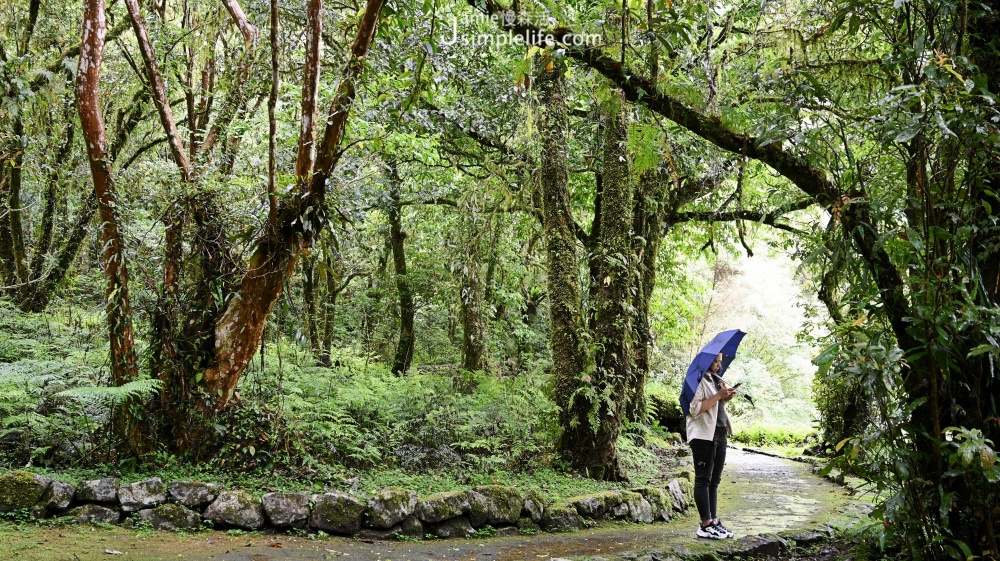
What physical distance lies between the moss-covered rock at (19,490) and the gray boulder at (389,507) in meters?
2.56

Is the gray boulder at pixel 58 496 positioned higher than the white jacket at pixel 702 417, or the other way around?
the white jacket at pixel 702 417

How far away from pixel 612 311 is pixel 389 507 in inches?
157

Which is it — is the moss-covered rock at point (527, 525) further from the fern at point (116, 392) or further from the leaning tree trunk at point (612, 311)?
the fern at point (116, 392)

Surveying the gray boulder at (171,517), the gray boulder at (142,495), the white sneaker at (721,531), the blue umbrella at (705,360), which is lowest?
the white sneaker at (721,531)

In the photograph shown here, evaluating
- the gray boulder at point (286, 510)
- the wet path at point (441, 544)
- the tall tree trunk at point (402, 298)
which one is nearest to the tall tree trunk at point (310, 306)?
the tall tree trunk at point (402, 298)

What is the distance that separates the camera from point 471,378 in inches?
403

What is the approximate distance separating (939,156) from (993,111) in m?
0.47

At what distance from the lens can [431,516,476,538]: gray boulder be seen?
5984mm

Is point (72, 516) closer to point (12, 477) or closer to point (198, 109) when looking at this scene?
point (12, 477)

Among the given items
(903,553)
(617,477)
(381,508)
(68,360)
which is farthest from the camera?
(617,477)

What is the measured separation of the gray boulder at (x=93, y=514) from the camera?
5145 millimetres

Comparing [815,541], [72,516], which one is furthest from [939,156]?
[72,516]

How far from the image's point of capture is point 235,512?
5473mm

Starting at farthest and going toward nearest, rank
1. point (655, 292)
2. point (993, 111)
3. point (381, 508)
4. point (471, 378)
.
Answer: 1. point (655, 292)
2. point (471, 378)
3. point (381, 508)
4. point (993, 111)
